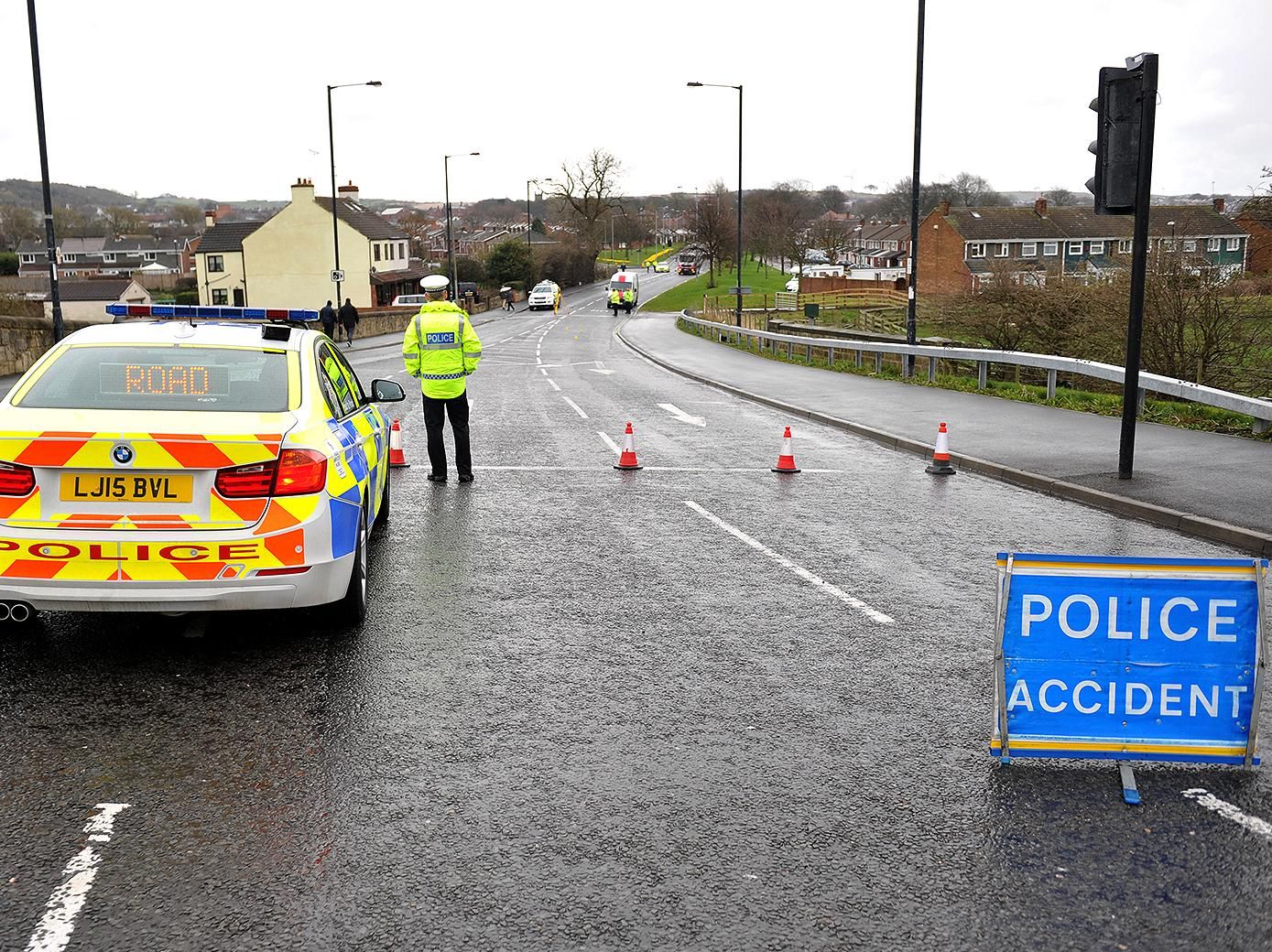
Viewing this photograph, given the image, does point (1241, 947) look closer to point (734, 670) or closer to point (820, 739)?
point (820, 739)

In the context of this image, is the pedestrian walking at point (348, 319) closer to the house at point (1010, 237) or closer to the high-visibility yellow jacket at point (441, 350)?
the high-visibility yellow jacket at point (441, 350)

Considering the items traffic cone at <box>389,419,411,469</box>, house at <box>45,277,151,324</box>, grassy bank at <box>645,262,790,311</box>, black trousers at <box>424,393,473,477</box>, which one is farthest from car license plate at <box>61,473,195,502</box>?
house at <box>45,277,151,324</box>

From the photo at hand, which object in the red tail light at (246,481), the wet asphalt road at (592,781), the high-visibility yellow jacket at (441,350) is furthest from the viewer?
the high-visibility yellow jacket at (441,350)

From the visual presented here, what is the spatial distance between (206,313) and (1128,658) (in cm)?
580

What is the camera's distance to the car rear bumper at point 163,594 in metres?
5.51

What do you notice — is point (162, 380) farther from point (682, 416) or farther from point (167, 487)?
point (682, 416)

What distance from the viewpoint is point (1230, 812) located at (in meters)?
4.39

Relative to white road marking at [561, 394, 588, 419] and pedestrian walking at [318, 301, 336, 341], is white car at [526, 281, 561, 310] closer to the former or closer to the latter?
pedestrian walking at [318, 301, 336, 341]

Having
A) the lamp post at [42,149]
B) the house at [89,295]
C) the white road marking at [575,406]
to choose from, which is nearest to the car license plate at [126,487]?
the white road marking at [575,406]

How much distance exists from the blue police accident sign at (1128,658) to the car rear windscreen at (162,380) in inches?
152

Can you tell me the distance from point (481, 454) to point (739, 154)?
108 feet

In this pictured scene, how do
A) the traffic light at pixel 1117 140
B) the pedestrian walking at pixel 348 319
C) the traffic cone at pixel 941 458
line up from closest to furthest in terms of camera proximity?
the traffic light at pixel 1117 140
the traffic cone at pixel 941 458
the pedestrian walking at pixel 348 319

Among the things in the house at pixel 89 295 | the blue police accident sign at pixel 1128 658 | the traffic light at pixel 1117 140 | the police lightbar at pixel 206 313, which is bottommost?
the house at pixel 89 295

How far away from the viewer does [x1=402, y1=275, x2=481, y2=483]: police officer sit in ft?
37.2
